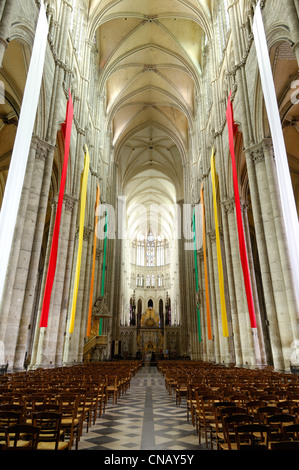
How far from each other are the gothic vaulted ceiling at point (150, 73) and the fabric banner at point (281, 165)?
48.2 ft

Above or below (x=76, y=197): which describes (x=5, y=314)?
below

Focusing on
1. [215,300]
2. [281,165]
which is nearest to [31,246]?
[281,165]

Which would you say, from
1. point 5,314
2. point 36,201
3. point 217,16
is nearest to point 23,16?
point 36,201

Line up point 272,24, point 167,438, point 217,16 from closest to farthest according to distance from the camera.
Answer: point 167,438 → point 272,24 → point 217,16

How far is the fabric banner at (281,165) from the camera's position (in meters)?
7.15

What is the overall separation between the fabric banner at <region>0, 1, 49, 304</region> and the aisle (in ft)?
11.5

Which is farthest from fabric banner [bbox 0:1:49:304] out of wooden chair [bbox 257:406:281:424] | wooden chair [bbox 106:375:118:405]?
wooden chair [bbox 257:406:281:424]

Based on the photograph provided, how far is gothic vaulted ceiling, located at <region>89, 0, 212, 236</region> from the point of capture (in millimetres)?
23016

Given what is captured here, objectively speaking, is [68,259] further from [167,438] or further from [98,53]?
[98,53]

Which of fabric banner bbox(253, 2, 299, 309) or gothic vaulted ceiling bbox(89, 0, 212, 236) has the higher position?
gothic vaulted ceiling bbox(89, 0, 212, 236)

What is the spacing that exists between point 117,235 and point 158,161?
42.2 ft

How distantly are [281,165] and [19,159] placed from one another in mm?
6803

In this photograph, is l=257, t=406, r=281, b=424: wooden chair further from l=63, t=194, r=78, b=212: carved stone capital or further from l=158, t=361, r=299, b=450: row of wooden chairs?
l=63, t=194, r=78, b=212: carved stone capital

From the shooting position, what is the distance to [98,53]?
2539 cm
